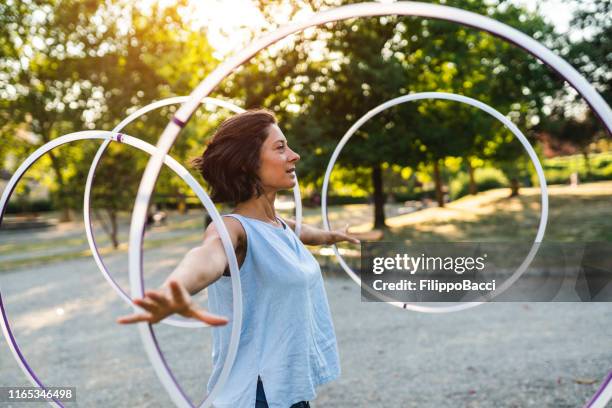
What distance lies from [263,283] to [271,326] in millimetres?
179

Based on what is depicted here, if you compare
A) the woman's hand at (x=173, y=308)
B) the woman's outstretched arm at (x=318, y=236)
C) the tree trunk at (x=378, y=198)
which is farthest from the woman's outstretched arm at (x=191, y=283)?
the tree trunk at (x=378, y=198)

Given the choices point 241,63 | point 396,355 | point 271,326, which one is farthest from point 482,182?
point 241,63

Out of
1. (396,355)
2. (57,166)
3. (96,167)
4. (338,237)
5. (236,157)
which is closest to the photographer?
(236,157)

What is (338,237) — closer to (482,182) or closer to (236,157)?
(236,157)

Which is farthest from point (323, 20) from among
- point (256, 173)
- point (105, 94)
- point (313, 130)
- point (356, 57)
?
point (105, 94)

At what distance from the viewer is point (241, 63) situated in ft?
6.84

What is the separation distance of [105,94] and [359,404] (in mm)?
20366

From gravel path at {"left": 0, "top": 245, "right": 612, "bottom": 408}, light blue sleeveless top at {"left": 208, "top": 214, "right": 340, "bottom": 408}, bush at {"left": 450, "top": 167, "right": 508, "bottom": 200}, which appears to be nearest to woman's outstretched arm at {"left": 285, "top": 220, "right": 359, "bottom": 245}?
light blue sleeveless top at {"left": 208, "top": 214, "right": 340, "bottom": 408}

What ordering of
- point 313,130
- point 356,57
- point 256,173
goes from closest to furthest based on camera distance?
point 256,173 < point 313,130 < point 356,57

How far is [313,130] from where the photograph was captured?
14945 mm

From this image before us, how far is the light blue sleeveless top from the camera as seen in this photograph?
2.33 metres

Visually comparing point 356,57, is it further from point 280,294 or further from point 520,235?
point 280,294

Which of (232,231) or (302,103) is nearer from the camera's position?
(232,231)

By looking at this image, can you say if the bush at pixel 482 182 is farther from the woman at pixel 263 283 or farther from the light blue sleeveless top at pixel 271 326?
the light blue sleeveless top at pixel 271 326
